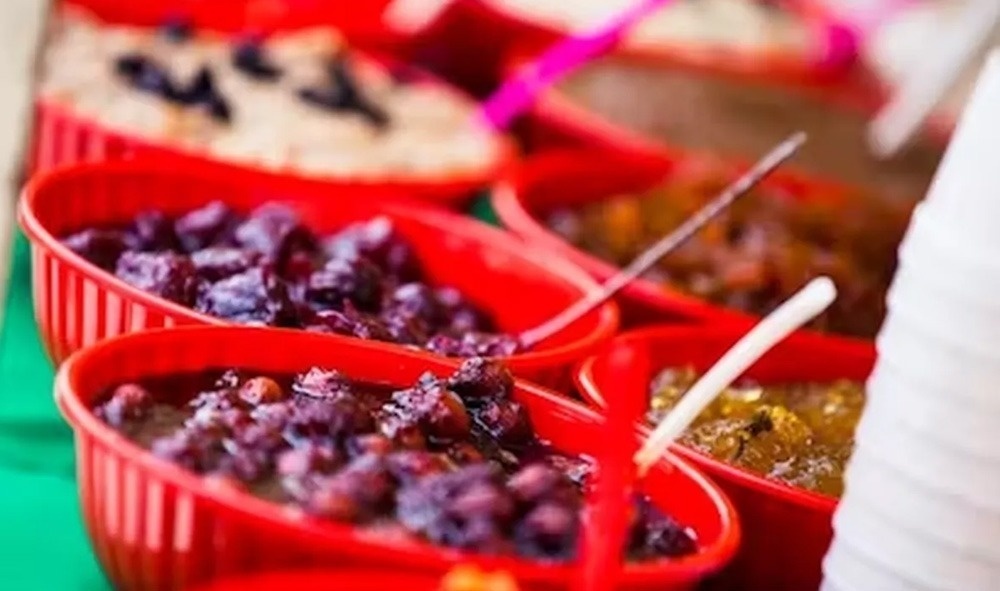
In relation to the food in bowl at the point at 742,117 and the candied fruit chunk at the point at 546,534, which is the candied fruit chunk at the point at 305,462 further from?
the food in bowl at the point at 742,117

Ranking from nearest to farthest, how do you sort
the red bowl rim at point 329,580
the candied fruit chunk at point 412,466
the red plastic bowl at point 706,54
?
the red bowl rim at point 329,580 → the candied fruit chunk at point 412,466 → the red plastic bowl at point 706,54

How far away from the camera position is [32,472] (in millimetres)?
1673

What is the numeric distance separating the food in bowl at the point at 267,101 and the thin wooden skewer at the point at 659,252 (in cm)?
44

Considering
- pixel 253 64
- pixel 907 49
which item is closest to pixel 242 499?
pixel 253 64

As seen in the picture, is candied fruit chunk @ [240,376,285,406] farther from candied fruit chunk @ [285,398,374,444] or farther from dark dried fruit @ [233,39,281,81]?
dark dried fruit @ [233,39,281,81]

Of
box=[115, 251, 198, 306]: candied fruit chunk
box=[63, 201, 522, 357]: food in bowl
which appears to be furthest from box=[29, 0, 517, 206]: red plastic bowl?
box=[115, 251, 198, 306]: candied fruit chunk

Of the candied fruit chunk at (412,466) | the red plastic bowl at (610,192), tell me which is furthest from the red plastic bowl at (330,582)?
the red plastic bowl at (610,192)

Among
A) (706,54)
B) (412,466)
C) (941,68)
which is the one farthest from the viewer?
(706,54)

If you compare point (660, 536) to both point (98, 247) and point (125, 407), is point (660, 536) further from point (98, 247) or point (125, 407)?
point (98, 247)

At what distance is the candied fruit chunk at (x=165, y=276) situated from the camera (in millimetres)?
1688

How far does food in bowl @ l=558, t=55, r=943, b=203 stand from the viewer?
117 inches

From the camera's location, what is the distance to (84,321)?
5.44ft

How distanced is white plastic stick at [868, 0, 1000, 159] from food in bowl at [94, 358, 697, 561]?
857mm

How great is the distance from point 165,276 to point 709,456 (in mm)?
519
